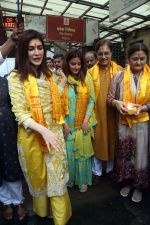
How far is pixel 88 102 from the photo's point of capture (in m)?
2.94

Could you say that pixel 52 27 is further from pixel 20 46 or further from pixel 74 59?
pixel 20 46

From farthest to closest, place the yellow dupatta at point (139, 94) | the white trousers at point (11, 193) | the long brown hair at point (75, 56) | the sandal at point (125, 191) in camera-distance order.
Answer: the sandal at point (125, 191)
the long brown hair at point (75, 56)
the yellow dupatta at point (139, 94)
the white trousers at point (11, 193)

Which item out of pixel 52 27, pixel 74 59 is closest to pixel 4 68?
pixel 52 27

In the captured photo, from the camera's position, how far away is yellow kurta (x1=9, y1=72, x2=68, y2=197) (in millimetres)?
2029

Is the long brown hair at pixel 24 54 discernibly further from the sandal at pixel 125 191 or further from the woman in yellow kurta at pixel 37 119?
the sandal at pixel 125 191

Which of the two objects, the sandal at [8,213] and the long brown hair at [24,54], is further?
the sandal at [8,213]

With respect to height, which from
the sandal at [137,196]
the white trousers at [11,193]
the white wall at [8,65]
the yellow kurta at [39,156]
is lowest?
the sandal at [137,196]

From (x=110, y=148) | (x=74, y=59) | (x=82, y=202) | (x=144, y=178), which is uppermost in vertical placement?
(x=74, y=59)

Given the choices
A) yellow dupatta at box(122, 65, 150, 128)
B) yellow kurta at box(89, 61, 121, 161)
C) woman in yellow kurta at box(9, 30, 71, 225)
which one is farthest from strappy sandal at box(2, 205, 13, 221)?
yellow dupatta at box(122, 65, 150, 128)

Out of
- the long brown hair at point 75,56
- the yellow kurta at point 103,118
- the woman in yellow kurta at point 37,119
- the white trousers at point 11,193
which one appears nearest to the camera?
the woman in yellow kurta at point 37,119

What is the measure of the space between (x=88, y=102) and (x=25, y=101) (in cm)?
108

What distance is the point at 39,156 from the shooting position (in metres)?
2.10

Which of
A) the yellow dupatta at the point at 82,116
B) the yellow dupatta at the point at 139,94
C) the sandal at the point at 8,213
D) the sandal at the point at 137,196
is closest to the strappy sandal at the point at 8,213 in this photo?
the sandal at the point at 8,213

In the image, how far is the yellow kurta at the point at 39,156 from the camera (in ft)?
6.66
